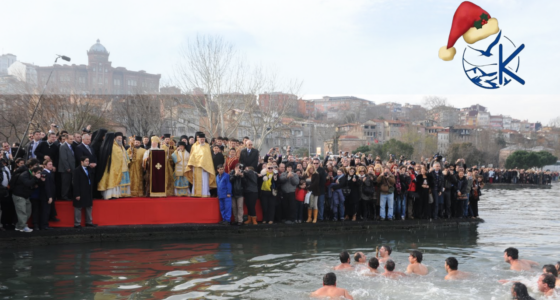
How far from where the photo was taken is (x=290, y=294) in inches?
344

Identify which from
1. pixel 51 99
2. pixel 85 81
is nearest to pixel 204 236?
pixel 51 99

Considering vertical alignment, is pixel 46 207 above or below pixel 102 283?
above

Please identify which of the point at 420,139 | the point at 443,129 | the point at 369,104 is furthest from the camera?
the point at 369,104

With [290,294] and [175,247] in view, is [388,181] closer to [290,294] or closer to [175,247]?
[175,247]

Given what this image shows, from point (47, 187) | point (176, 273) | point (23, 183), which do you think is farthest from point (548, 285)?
point (23, 183)

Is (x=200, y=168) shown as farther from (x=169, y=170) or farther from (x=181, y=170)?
(x=169, y=170)

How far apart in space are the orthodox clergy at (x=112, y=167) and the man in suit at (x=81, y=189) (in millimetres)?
504

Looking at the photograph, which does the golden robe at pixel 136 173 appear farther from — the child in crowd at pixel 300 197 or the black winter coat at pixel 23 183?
the child in crowd at pixel 300 197

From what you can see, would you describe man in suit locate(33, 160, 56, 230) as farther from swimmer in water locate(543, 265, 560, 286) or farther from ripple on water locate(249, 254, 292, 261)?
swimmer in water locate(543, 265, 560, 286)

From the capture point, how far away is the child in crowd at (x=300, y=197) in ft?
49.0

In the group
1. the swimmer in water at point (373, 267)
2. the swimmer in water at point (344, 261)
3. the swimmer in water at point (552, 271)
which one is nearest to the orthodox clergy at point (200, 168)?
the swimmer in water at point (344, 261)

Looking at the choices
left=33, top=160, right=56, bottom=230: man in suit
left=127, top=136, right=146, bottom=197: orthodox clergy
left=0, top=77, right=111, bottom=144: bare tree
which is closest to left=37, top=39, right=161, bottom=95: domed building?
left=0, top=77, right=111, bottom=144: bare tree

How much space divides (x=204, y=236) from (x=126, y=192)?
242 cm

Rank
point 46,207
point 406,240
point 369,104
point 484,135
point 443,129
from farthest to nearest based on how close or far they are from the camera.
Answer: point 369,104 < point 443,129 < point 484,135 < point 406,240 < point 46,207
